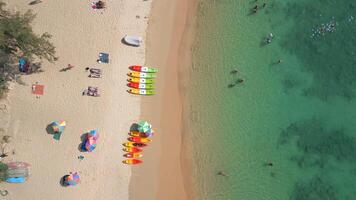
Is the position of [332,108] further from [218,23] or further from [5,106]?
[5,106]

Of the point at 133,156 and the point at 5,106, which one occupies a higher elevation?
the point at 5,106

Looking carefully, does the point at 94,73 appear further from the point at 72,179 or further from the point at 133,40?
the point at 72,179

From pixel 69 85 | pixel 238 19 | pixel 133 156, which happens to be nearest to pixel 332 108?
pixel 238 19

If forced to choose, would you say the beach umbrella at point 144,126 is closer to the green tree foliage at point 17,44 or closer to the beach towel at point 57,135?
the beach towel at point 57,135

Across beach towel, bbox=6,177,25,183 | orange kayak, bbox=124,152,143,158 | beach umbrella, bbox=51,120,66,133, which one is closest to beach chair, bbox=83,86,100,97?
beach umbrella, bbox=51,120,66,133

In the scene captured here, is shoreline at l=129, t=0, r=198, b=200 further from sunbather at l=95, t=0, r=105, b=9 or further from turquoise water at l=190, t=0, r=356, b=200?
sunbather at l=95, t=0, r=105, b=9

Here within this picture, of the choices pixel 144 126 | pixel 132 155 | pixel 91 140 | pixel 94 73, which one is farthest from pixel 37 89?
pixel 132 155

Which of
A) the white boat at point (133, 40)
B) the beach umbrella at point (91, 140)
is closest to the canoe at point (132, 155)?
the beach umbrella at point (91, 140)
